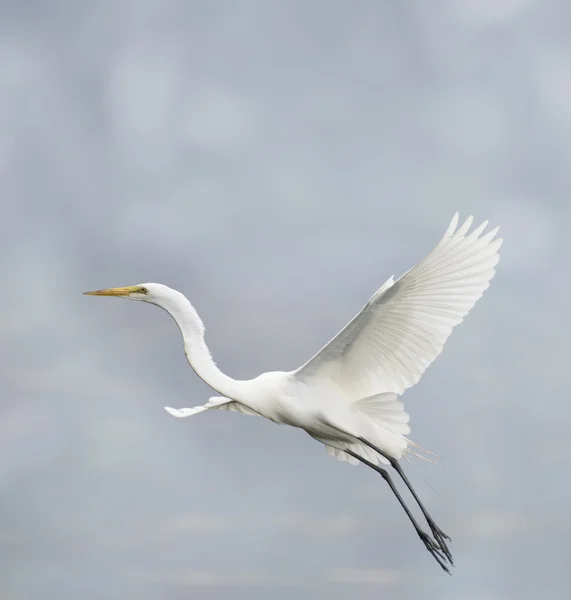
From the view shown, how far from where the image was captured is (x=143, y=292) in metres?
11.3

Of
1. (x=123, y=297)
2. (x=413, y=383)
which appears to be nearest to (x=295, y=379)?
(x=413, y=383)

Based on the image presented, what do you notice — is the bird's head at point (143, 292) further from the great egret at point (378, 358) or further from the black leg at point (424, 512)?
the black leg at point (424, 512)

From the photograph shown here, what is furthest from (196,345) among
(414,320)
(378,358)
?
(414,320)

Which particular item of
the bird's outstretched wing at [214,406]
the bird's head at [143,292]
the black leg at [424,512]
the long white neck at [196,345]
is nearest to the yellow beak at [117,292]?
the bird's head at [143,292]

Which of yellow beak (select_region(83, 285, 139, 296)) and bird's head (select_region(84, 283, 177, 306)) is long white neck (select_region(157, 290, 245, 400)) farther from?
yellow beak (select_region(83, 285, 139, 296))

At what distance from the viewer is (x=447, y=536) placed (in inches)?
450

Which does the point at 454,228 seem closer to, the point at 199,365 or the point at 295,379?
the point at 295,379

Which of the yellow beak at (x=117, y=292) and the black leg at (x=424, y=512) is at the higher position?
the yellow beak at (x=117, y=292)

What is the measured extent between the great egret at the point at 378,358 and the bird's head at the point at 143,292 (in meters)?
0.01

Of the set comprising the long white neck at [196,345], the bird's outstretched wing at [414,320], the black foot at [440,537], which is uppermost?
the bird's outstretched wing at [414,320]

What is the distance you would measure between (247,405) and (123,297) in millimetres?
1726

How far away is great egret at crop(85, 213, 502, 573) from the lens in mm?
10883

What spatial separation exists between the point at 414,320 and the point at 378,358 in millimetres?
547

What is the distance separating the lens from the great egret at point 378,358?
10.9 m
